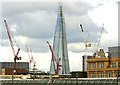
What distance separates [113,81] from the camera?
83125 millimetres

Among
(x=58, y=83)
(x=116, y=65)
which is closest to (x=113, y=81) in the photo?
(x=58, y=83)

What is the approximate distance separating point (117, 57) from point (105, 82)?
361 ft

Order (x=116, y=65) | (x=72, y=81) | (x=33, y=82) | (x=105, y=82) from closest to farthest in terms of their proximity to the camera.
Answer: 1. (x=105, y=82)
2. (x=72, y=81)
3. (x=33, y=82)
4. (x=116, y=65)

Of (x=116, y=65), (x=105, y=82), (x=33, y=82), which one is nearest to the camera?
(x=105, y=82)

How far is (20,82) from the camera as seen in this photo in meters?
97.8

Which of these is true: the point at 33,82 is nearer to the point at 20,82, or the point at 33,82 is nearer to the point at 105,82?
the point at 20,82

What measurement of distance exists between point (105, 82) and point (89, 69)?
109281 mm

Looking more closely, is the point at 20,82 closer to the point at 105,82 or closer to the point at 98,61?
the point at 105,82

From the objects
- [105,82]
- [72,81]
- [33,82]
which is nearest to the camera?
[105,82]

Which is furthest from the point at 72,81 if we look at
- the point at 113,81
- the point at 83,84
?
the point at 113,81

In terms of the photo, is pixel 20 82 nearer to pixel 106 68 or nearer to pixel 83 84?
pixel 83 84

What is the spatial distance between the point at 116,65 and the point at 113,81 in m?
104

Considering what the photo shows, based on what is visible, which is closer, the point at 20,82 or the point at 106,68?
the point at 20,82

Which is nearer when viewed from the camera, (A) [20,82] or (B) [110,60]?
(A) [20,82]
